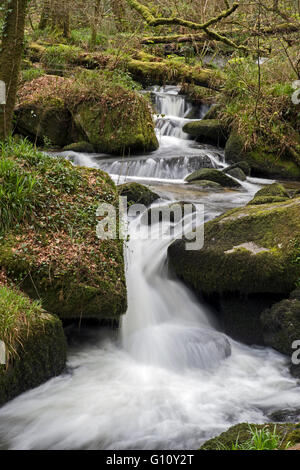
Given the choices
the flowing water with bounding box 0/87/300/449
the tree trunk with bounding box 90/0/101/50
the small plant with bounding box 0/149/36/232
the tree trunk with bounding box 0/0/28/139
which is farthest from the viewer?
the tree trunk with bounding box 90/0/101/50

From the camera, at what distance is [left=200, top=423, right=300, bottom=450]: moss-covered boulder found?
3.20 metres

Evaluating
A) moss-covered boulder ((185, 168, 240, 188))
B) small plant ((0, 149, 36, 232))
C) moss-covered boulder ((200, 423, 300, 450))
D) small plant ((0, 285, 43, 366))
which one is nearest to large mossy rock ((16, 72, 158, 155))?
moss-covered boulder ((185, 168, 240, 188))

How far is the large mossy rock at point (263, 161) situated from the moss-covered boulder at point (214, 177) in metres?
1.44

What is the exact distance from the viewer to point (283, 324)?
570cm

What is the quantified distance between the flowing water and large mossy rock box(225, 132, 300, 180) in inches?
222

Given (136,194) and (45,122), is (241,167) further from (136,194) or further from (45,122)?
(45,122)

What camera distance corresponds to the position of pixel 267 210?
22.3 feet

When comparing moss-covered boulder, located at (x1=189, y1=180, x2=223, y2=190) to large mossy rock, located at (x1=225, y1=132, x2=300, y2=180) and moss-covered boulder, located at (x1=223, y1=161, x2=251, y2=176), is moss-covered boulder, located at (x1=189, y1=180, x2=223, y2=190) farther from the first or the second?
large mossy rock, located at (x1=225, y1=132, x2=300, y2=180)

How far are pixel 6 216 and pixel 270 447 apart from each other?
3919 mm

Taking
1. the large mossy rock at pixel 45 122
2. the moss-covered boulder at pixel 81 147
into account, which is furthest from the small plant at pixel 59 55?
the moss-covered boulder at pixel 81 147

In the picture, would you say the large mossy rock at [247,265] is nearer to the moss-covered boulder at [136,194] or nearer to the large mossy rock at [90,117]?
the moss-covered boulder at [136,194]

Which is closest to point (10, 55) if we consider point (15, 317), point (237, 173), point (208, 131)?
point (15, 317)

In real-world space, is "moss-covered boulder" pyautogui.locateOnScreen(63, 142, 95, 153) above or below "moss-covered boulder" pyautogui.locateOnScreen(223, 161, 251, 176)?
above

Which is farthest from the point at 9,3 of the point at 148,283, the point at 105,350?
the point at 105,350
